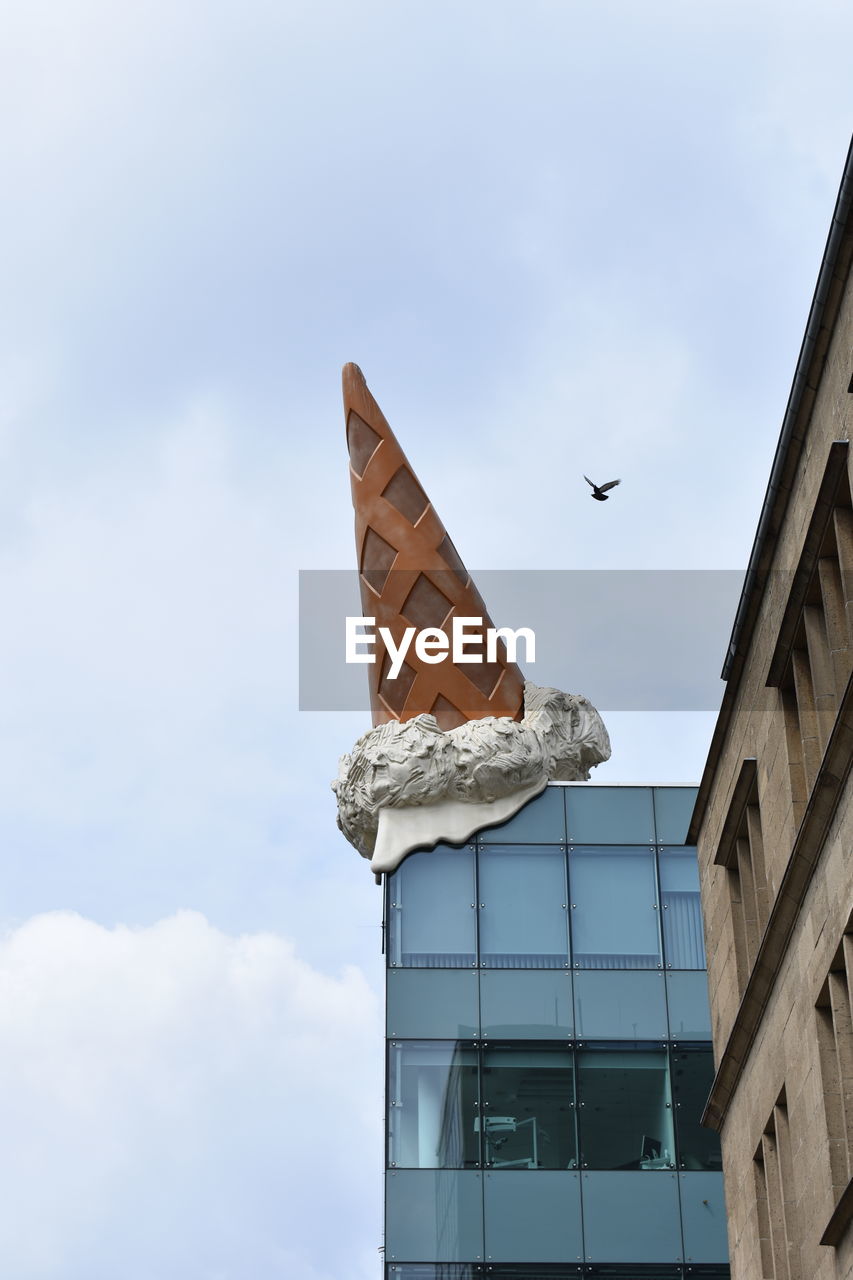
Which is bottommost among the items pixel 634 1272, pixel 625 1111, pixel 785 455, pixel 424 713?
pixel 634 1272

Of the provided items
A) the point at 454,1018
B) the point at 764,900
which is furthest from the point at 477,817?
the point at 764,900

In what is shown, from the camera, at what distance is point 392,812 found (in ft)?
146

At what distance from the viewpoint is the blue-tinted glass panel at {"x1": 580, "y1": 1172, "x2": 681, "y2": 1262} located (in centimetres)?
3903

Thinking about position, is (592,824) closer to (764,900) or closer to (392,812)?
(392,812)

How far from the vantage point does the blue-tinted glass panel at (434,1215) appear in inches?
1540

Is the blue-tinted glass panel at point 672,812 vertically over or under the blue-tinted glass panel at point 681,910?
over

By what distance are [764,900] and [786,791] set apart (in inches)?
88.0

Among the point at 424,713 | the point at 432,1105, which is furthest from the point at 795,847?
the point at 424,713

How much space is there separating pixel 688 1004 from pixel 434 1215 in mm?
6621

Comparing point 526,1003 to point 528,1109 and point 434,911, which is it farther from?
point 434,911

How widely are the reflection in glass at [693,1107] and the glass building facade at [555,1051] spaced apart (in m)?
0.04

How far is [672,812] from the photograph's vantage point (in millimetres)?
44594

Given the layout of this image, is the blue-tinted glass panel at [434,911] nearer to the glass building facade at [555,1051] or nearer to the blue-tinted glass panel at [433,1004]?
the glass building facade at [555,1051]

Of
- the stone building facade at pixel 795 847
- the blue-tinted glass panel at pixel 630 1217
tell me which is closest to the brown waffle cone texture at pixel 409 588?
the blue-tinted glass panel at pixel 630 1217
